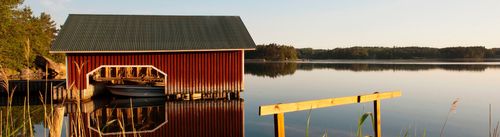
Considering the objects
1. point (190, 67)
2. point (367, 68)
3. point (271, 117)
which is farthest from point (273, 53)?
point (271, 117)

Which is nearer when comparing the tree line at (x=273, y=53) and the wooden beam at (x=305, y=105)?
the wooden beam at (x=305, y=105)

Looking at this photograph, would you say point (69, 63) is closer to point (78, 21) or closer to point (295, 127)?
point (78, 21)

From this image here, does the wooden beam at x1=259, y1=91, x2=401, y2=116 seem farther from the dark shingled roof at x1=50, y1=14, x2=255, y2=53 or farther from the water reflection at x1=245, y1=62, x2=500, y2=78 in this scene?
the water reflection at x1=245, y1=62, x2=500, y2=78

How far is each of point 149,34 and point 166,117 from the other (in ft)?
27.4

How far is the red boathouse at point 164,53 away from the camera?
752 inches

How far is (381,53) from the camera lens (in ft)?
449

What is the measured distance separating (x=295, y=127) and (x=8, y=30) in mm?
25951

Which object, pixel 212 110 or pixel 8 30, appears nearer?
pixel 212 110

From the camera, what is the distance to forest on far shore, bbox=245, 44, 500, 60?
117 meters

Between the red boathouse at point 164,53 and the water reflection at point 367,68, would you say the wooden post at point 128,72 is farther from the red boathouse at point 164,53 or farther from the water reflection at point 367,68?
the water reflection at point 367,68

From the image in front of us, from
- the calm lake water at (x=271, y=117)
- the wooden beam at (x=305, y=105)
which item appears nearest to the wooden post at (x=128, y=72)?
the calm lake water at (x=271, y=117)

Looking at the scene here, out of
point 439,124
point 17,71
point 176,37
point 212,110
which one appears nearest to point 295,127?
point 212,110

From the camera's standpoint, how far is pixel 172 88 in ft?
64.5

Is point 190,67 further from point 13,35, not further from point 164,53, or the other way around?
point 13,35
